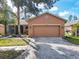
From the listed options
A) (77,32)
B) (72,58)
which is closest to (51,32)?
(77,32)

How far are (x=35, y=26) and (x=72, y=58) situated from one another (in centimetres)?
2324

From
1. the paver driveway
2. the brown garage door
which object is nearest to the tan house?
the brown garage door

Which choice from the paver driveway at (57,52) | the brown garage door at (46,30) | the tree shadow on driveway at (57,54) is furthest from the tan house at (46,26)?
the tree shadow on driveway at (57,54)

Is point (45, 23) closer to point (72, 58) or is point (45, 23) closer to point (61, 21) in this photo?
point (61, 21)

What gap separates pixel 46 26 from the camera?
3481 centimetres

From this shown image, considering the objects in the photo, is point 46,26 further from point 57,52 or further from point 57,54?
point 57,54

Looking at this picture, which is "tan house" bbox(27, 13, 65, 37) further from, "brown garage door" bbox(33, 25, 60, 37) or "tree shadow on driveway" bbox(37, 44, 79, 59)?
"tree shadow on driveway" bbox(37, 44, 79, 59)

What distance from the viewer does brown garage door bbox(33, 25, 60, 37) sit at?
1361 inches

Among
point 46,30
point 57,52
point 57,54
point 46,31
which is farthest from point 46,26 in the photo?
point 57,54

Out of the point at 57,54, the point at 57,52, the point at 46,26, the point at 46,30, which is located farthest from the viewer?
the point at 46,26

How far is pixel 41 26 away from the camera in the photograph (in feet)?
114

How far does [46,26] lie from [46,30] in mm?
787

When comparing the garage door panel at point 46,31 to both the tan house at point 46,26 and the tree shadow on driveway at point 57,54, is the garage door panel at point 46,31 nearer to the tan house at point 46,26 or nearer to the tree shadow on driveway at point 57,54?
the tan house at point 46,26

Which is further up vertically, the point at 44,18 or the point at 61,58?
the point at 44,18
